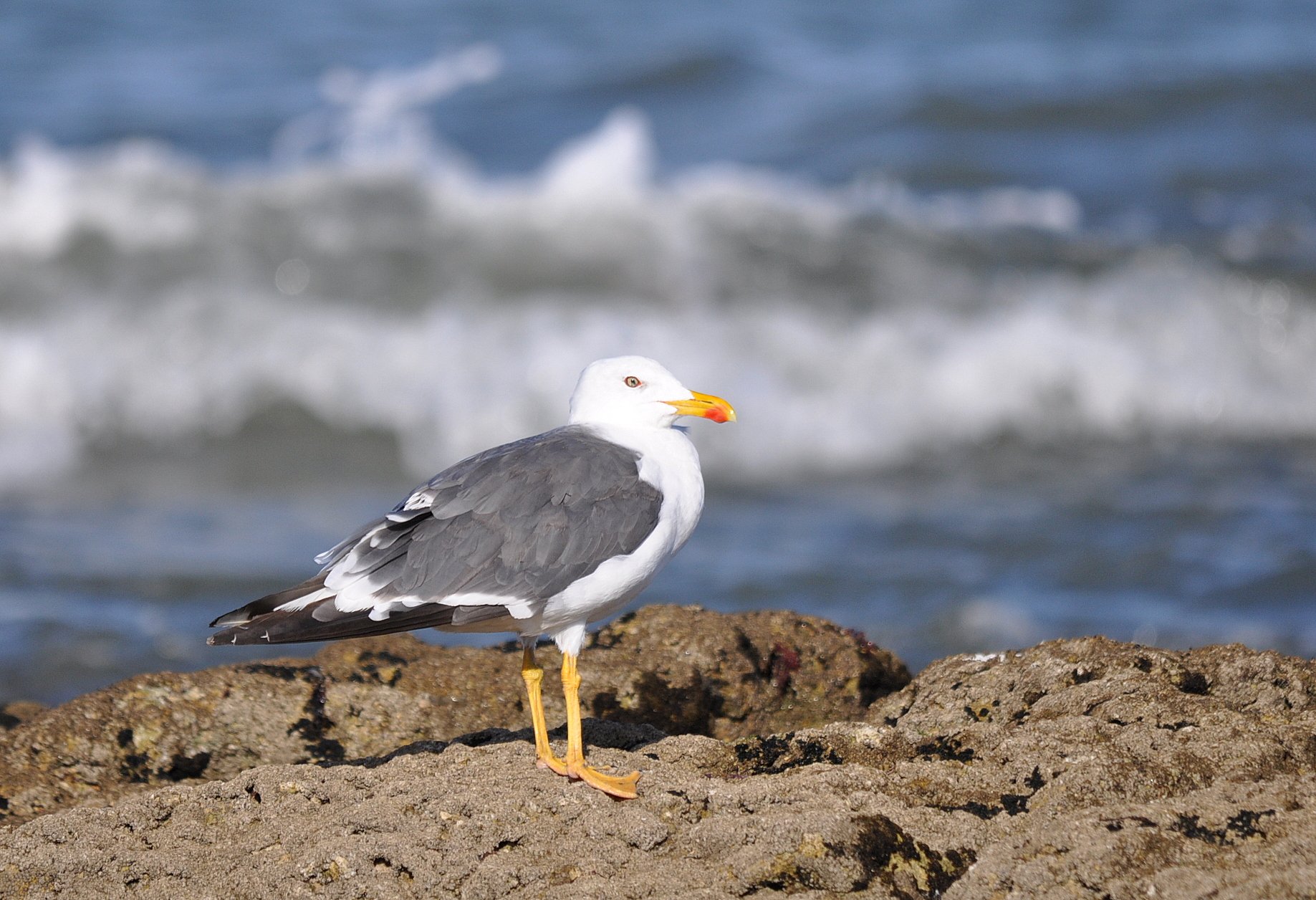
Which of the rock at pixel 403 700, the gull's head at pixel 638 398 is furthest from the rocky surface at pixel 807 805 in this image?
the gull's head at pixel 638 398

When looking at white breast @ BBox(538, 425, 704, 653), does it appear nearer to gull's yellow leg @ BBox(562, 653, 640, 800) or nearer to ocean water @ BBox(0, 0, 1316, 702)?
gull's yellow leg @ BBox(562, 653, 640, 800)

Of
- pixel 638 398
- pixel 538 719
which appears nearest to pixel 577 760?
pixel 538 719

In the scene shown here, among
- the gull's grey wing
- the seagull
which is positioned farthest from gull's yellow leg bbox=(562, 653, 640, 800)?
the gull's grey wing

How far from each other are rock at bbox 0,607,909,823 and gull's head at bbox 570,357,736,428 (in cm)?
93

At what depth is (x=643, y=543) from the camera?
406 centimetres

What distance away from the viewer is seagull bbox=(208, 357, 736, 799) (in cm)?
Answer: 381

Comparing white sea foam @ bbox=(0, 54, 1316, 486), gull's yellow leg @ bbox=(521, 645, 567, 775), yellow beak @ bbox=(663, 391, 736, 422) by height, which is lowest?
gull's yellow leg @ bbox=(521, 645, 567, 775)

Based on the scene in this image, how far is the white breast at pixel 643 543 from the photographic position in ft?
13.0

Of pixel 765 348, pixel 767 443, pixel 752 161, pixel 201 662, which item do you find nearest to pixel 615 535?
pixel 201 662

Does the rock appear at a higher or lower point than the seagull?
lower

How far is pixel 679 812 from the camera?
357 centimetres

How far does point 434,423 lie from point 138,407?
98.0 inches

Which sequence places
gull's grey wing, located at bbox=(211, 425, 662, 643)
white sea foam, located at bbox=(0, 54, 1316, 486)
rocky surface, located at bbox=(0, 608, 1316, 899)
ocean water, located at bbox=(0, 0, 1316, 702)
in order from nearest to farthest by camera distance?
1. rocky surface, located at bbox=(0, 608, 1316, 899)
2. gull's grey wing, located at bbox=(211, 425, 662, 643)
3. ocean water, located at bbox=(0, 0, 1316, 702)
4. white sea foam, located at bbox=(0, 54, 1316, 486)

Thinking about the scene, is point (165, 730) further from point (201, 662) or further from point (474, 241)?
point (474, 241)
